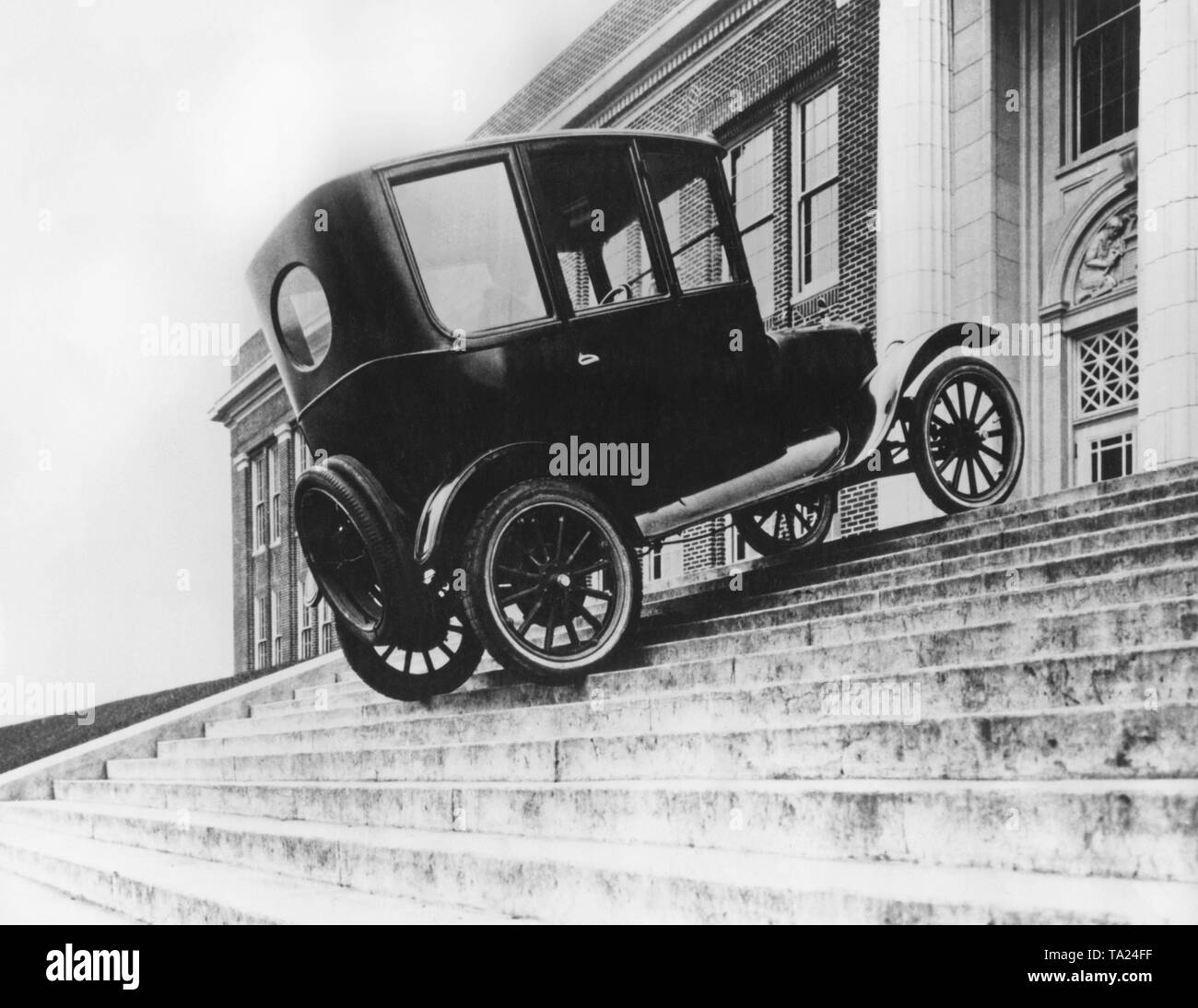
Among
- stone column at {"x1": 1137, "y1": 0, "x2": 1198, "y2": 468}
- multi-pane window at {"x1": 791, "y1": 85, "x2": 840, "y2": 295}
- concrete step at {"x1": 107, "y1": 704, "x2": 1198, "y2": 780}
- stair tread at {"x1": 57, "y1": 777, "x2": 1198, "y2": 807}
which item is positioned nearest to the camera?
stair tread at {"x1": 57, "y1": 777, "x2": 1198, "y2": 807}

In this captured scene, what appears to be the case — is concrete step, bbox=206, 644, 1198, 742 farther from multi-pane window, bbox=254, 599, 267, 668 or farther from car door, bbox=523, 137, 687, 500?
multi-pane window, bbox=254, 599, 267, 668

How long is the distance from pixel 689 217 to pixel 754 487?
153cm

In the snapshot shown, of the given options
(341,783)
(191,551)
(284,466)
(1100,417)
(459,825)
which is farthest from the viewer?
(284,466)

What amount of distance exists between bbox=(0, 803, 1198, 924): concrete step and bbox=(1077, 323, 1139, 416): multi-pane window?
8258 millimetres

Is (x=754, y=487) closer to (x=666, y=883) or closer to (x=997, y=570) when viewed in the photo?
(x=997, y=570)

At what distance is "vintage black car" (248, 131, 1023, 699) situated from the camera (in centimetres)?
624

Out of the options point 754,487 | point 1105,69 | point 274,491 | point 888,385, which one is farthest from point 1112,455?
point 274,491

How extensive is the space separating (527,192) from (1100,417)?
6.91 meters

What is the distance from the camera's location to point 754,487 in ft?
23.8

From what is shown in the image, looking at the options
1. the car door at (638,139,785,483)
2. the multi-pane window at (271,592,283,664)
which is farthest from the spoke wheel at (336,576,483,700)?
the multi-pane window at (271,592,283,664)

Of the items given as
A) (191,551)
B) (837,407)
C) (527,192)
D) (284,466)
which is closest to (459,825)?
(527,192)
